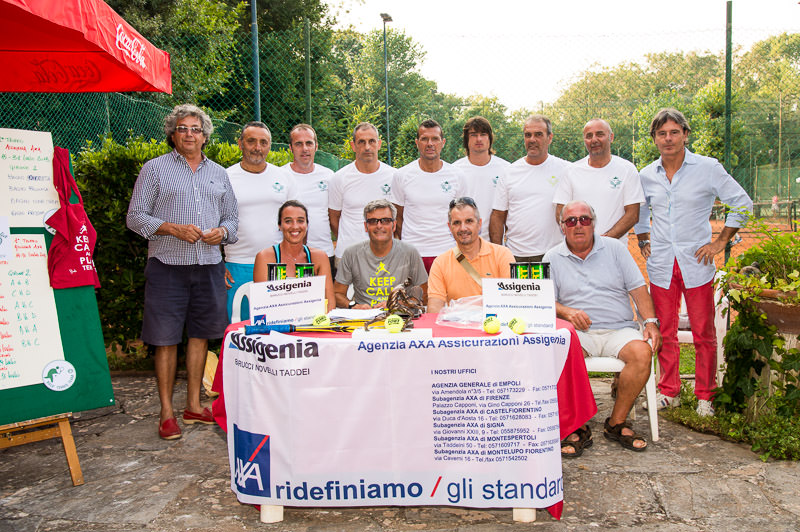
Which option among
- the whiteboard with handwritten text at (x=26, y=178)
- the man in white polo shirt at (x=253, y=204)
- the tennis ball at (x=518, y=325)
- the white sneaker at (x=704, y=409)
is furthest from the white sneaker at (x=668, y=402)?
the whiteboard with handwritten text at (x=26, y=178)

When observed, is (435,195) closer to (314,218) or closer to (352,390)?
(314,218)

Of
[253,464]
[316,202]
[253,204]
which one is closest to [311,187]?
[316,202]

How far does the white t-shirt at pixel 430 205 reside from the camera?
4.78 m

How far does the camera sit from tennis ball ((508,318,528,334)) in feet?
9.30

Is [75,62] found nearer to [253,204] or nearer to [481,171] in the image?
[253,204]

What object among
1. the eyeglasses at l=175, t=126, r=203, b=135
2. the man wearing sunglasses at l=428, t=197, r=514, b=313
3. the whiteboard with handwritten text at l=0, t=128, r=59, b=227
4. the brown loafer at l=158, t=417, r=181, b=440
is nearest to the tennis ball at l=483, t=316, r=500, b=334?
the man wearing sunglasses at l=428, t=197, r=514, b=313

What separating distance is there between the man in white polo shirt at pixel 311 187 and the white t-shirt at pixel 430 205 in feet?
2.26

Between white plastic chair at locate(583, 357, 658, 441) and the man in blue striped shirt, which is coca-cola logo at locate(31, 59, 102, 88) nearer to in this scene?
the man in blue striped shirt

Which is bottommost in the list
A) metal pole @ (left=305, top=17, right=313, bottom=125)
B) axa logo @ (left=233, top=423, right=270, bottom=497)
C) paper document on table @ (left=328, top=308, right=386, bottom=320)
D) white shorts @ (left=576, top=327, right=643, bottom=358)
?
axa logo @ (left=233, top=423, right=270, bottom=497)

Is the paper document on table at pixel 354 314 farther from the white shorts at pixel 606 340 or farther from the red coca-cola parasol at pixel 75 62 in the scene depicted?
the red coca-cola parasol at pixel 75 62

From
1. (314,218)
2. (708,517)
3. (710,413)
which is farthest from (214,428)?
(710,413)

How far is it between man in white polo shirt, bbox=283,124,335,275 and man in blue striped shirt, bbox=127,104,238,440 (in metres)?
0.79

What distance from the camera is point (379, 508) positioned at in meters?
3.11

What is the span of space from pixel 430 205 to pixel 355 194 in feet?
1.98
